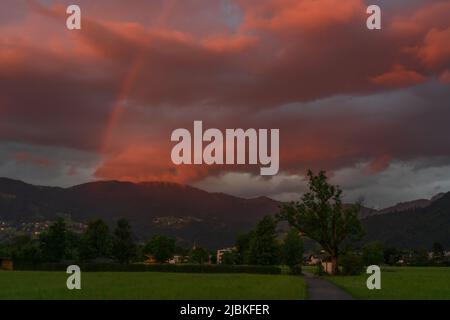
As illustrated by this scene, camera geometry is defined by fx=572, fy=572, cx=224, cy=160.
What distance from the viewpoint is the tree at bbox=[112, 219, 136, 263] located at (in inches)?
6240

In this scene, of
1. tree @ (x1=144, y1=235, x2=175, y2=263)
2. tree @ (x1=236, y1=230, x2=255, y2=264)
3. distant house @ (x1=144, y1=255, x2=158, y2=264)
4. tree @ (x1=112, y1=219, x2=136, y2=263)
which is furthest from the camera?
distant house @ (x1=144, y1=255, x2=158, y2=264)

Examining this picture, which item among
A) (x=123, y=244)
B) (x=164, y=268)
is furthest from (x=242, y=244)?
(x=123, y=244)

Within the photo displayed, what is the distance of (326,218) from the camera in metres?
109

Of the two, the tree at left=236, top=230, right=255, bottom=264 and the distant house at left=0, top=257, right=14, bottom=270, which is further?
the tree at left=236, top=230, right=255, bottom=264

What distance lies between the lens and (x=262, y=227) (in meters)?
125

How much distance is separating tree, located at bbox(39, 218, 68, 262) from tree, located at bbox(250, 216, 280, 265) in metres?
59.6

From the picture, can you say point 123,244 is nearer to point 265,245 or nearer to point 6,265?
point 6,265

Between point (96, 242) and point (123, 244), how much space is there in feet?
24.2

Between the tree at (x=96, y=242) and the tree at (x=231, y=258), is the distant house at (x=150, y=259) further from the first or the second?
the tree at (x=231, y=258)

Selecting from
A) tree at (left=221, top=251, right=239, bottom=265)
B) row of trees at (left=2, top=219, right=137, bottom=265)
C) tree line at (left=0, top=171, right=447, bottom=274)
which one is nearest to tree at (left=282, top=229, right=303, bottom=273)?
tree line at (left=0, top=171, right=447, bottom=274)

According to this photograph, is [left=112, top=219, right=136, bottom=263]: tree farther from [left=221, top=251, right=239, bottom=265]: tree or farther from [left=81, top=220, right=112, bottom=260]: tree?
[left=221, top=251, right=239, bottom=265]: tree

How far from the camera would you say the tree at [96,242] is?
514 feet

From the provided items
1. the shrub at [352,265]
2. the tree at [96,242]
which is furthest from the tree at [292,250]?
the tree at [96,242]
